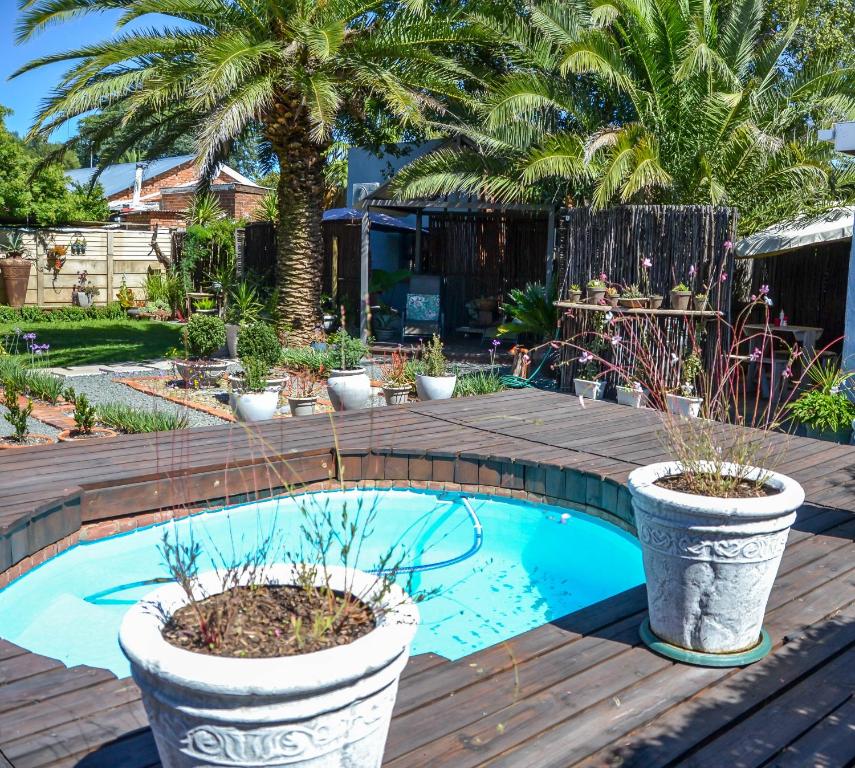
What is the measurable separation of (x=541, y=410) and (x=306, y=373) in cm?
310

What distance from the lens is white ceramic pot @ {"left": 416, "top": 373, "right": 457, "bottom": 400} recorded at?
29.2 ft

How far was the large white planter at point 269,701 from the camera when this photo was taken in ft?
5.86

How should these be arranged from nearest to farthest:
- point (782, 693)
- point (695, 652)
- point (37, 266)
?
point (782, 693) < point (695, 652) < point (37, 266)

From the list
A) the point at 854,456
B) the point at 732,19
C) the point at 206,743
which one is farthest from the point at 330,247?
the point at 206,743

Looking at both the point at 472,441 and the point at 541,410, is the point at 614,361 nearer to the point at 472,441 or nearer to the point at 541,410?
the point at 541,410

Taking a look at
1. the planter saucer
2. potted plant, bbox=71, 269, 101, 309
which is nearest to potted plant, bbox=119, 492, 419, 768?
the planter saucer

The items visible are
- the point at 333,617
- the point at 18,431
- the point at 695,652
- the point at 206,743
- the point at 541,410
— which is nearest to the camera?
the point at 206,743

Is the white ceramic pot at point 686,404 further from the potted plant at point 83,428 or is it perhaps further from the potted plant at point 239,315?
the potted plant at point 239,315

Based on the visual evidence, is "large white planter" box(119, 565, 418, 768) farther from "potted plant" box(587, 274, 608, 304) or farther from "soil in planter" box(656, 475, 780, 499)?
"potted plant" box(587, 274, 608, 304)

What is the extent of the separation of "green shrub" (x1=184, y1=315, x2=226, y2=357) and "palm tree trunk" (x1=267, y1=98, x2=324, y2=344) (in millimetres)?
2521

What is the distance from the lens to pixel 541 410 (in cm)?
823

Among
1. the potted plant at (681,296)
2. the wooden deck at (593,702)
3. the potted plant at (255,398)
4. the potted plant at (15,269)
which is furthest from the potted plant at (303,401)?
the potted plant at (15,269)

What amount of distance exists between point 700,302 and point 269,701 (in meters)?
7.45

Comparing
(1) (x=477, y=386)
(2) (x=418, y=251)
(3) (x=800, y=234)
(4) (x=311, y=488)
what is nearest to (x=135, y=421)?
(4) (x=311, y=488)
